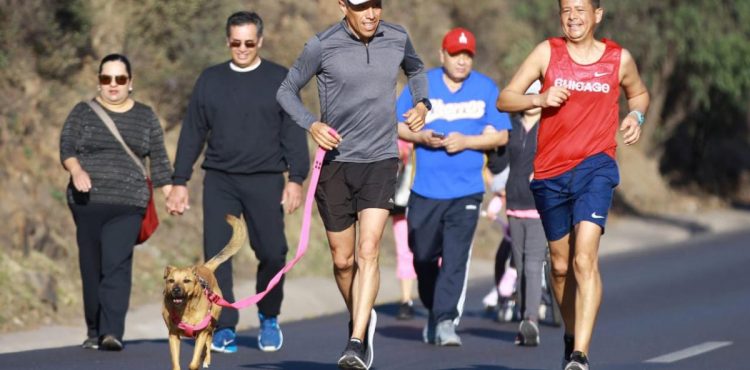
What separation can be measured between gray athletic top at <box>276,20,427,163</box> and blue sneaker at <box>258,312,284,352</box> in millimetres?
2356

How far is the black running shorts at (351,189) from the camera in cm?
926

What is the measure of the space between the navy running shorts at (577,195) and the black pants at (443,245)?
2693mm

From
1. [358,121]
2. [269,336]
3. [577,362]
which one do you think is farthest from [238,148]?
[577,362]

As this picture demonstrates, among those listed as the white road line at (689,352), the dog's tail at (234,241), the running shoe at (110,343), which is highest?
the dog's tail at (234,241)

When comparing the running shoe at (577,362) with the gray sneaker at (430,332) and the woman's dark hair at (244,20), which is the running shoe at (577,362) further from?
the woman's dark hair at (244,20)

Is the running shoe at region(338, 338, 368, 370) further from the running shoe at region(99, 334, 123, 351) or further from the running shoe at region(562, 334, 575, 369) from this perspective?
the running shoe at region(99, 334, 123, 351)

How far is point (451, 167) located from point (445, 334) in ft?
4.09

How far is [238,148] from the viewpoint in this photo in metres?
11.0

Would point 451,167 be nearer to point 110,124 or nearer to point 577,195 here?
point 110,124

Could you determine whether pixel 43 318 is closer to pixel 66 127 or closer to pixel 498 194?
pixel 66 127

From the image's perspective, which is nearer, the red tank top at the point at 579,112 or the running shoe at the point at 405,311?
the red tank top at the point at 579,112

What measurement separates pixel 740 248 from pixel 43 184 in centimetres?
1098

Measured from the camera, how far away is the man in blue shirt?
12.0 meters

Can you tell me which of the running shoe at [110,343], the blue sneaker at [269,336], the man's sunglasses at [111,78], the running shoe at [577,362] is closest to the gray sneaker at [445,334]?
the blue sneaker at [269,336]
